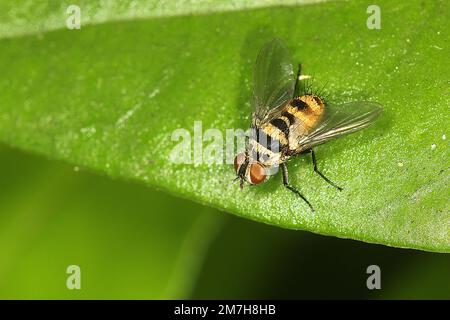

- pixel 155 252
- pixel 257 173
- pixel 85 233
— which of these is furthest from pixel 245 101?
pixel 85 233

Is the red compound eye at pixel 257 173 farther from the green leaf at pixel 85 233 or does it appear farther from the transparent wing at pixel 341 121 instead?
the green leaf at pixel 85 233

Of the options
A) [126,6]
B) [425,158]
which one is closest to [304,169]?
[425,158]

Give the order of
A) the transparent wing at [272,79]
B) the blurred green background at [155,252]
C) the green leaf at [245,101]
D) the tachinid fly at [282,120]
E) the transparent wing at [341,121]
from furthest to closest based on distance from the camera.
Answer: the blurred green background at [155,252] → the transparent wing at [272,79] → the tachinid fly at [282,120] → the transparent wing at [341,121] → the green leaf at [245,101]

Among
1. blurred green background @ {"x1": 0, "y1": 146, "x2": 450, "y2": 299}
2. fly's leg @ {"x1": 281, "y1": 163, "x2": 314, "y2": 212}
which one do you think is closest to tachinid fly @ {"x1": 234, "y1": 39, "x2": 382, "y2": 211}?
fly's leg @ {"x1": 281, "y1": 163, "x2": 314, "y2": 212}

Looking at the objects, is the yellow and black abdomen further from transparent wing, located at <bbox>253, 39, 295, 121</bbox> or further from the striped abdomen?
transparent wing, located at <bbox>253, 39, 295, 121</bbox>

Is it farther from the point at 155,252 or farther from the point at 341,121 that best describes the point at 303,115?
the point at 155,252

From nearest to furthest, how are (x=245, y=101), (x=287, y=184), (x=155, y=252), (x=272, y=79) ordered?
(x=287, y=184), (x=245, y=101), (x=272, y=79), (x=155, y=252)

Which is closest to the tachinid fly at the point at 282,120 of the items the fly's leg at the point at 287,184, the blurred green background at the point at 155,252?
the fly's leg at the point at 287,184
